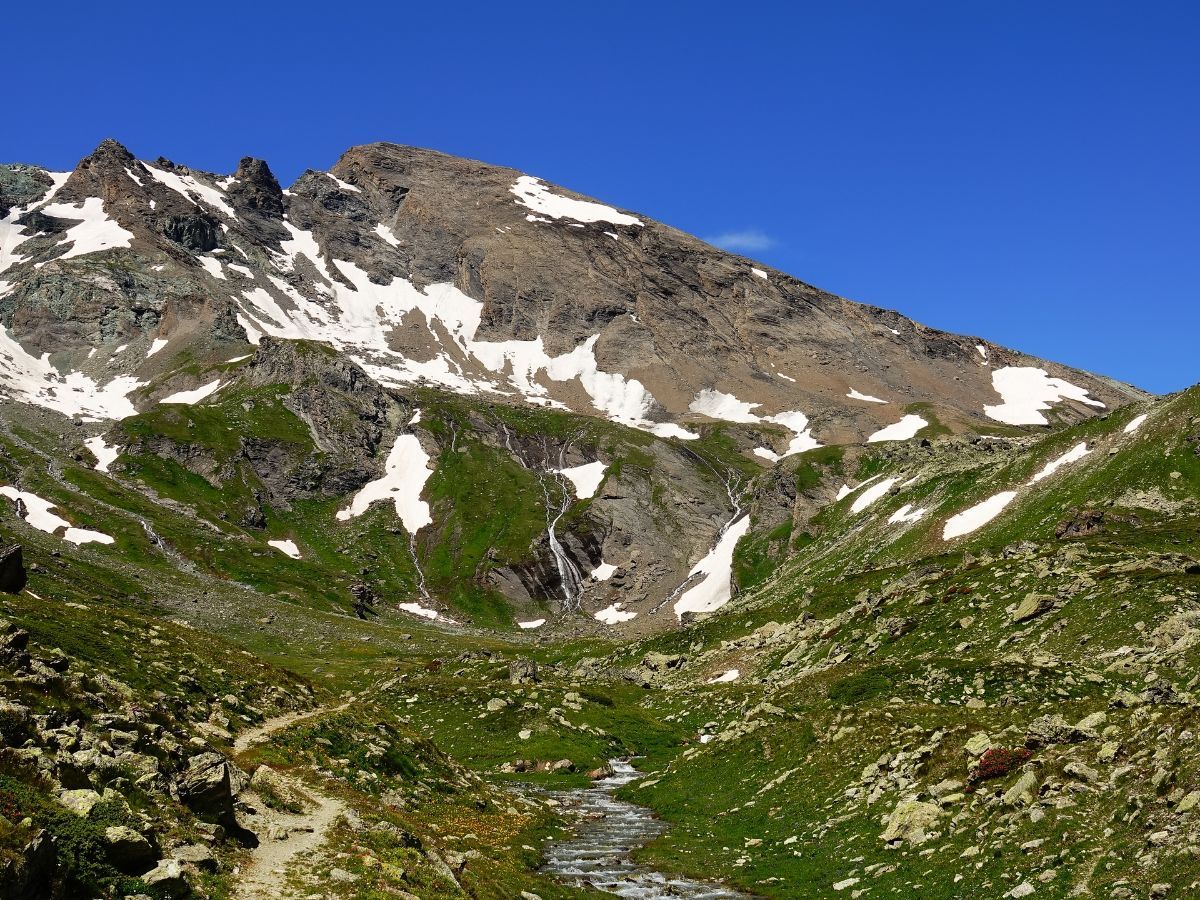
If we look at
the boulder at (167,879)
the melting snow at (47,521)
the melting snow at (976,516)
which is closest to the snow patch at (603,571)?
the melting snow at (47,521)

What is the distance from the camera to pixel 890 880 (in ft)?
79.9

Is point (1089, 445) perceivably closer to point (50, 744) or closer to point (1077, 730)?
point (1077, 730)

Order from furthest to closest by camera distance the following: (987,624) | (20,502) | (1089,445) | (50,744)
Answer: (20,502) → (1089,445) → (987,624) → (50,744)

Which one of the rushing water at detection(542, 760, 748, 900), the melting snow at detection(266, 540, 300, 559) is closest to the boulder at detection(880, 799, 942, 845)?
the rushing water at detection(542, 760, 748, 900)

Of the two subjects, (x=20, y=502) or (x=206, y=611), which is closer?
(x=206, y=611)

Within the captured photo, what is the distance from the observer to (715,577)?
174 metres

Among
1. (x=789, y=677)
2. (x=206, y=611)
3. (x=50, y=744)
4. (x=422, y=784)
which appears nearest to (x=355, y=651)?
(x=206, y=611)

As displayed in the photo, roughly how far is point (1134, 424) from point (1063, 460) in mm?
7407

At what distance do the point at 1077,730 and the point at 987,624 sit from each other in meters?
28.7

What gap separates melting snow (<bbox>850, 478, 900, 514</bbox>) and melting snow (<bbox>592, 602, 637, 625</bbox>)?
56.1m

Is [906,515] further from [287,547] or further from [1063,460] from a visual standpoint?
[287,547]

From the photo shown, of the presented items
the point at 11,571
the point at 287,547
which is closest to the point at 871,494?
the point at 11,571

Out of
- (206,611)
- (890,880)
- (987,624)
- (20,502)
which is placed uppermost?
(20,502)

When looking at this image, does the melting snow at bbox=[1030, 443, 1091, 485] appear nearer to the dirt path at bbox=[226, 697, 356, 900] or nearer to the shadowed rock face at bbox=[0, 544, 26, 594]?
the dirt path at bbox=[226, 697, 356, 900]
